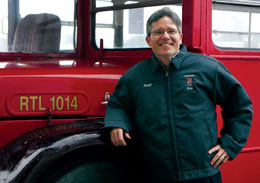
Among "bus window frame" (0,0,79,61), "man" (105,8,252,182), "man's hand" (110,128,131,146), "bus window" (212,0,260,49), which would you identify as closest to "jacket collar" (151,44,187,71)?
"man" (105,8,252,182)

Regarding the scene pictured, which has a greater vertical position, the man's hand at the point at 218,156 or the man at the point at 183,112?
the man at the point at 183,112

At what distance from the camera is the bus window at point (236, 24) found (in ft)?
7.86

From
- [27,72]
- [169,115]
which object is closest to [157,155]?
[169,115]

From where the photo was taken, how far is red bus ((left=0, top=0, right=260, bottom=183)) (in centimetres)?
212

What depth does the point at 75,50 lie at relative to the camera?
294 cm

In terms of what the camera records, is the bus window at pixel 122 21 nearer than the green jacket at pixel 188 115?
No

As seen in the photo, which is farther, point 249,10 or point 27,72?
point 249,10

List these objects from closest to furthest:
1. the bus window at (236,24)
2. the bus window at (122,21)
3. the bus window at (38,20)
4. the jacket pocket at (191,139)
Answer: the jacket pocket at (191,139), the bus window at (236,24), the bus window at (122,21), the bus window at (38,20)

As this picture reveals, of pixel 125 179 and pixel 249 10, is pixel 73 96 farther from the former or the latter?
pixel 249 10

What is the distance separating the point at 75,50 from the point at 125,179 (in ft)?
3.48

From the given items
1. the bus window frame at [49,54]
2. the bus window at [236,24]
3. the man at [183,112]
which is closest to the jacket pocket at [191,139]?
the man at [183,112]

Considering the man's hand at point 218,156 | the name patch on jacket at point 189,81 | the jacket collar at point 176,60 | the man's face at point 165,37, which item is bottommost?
the man's hand at point 218,156

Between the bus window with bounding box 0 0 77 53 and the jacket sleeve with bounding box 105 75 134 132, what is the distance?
985mm

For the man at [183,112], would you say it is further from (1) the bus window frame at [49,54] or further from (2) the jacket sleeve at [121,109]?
(1) the bus window frame at [49,54]
